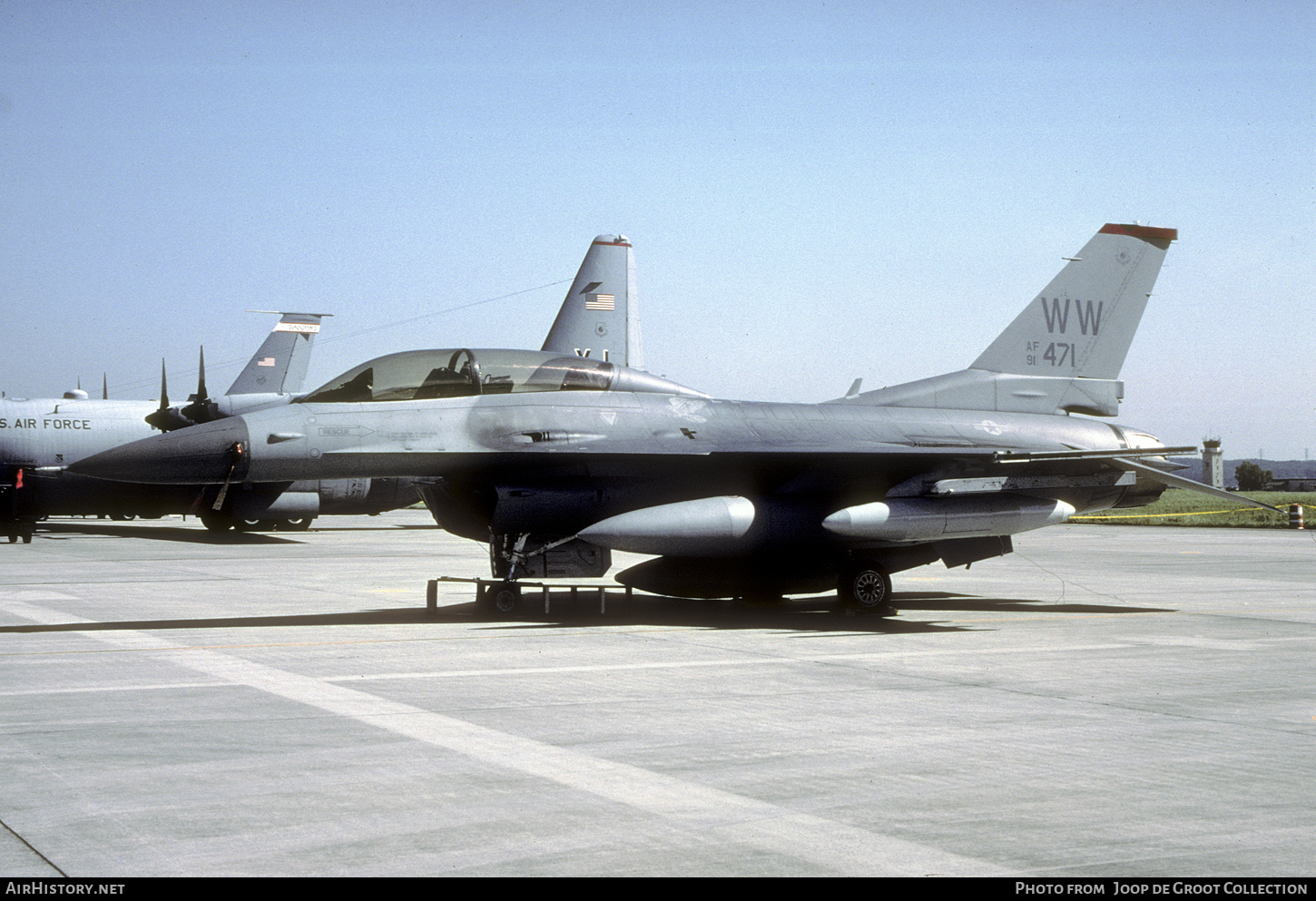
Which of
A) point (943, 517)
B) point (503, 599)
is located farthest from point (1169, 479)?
point (503, 599)

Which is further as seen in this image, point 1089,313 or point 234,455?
point 1089,313

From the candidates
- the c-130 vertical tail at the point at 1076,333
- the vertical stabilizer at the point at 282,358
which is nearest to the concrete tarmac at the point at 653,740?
the c-130 vertical tail at the point at 1076,333

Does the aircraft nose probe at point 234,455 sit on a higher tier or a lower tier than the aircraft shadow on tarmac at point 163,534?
higher

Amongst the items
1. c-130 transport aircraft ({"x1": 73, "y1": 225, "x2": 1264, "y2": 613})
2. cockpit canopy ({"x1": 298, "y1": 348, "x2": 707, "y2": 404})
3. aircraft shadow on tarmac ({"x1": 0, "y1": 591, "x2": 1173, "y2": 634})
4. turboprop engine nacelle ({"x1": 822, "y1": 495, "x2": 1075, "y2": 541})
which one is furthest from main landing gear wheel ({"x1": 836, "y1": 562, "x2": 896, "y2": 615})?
cockpit canopy ({"x1": 298, "y1": 348, "x2": 707, "y2": 404})

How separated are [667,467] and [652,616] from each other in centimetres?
176

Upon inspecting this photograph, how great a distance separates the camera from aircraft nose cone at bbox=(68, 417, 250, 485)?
11.9 m

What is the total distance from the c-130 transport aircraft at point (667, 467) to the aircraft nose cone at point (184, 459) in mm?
18

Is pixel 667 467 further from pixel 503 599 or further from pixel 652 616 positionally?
pixel 503 599

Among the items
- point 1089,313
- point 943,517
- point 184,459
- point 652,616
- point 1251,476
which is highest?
point 1089,313

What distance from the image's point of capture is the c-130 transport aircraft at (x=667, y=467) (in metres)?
12.5

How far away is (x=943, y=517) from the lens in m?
13.6

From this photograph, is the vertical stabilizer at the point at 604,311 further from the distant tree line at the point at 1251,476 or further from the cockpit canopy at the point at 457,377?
the distant tree line at the point at 1251,476
